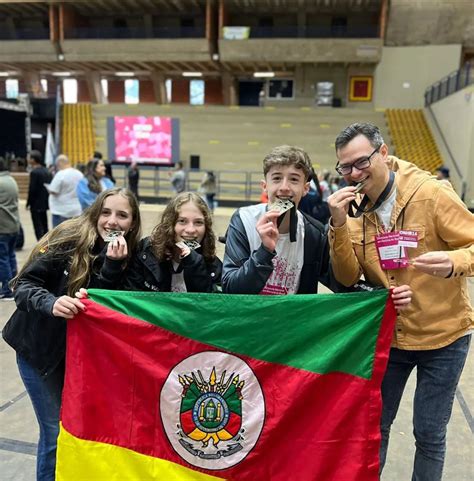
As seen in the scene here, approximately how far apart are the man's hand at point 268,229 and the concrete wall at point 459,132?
14681 mm

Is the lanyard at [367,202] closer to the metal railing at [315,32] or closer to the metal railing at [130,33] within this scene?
the metal railing at [315,32]

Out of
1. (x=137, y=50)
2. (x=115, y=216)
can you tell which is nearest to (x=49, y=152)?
(x=137, y=50)

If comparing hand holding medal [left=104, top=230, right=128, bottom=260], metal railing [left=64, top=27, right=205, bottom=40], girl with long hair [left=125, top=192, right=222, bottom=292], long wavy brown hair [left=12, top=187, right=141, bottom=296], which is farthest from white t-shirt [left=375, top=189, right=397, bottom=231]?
metal railing [left=64, top=27, right=205, bottom=40]

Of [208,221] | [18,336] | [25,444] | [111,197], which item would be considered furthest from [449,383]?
[25,444]

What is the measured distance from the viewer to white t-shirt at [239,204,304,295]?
2082mm

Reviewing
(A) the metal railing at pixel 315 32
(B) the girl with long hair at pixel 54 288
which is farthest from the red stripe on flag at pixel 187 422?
(A) the metal railing at pixel 315 32

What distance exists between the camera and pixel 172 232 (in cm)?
221

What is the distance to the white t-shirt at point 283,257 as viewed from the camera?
6.83 feet

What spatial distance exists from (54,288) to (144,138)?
61.8 ft

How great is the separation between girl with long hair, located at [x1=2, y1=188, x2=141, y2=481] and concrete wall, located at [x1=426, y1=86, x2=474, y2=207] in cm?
1487

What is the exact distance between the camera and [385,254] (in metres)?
1.94

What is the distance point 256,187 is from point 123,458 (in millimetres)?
16431

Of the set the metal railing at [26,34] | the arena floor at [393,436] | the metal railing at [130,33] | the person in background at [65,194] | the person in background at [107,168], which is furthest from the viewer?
the metal railing at [26,34]

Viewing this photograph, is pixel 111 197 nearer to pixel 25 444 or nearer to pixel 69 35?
pixel 25 444
